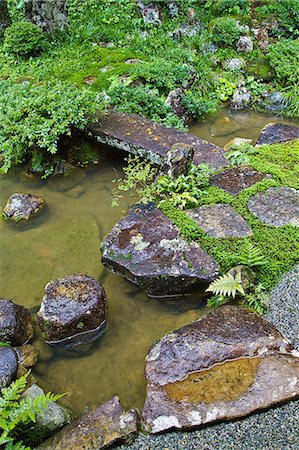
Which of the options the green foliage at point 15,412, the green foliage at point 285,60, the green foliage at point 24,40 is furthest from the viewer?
the green foliage at point 24,40

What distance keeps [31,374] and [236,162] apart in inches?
177

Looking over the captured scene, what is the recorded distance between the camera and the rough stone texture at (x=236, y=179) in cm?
648

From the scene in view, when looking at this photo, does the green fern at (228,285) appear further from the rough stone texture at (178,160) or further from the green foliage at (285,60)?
the green foliage at (285,60)

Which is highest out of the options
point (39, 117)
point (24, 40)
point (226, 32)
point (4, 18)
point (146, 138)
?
point (4, 18)

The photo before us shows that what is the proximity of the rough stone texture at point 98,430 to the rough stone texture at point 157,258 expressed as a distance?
1670 mm

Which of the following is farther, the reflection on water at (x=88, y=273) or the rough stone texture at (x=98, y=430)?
the reflection on water at (x=88, y=273)

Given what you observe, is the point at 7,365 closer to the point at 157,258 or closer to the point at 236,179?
the point at 157,258

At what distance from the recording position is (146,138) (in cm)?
749

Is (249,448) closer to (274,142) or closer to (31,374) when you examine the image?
(31,374)

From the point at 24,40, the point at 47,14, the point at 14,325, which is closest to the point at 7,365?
the point at 14,325

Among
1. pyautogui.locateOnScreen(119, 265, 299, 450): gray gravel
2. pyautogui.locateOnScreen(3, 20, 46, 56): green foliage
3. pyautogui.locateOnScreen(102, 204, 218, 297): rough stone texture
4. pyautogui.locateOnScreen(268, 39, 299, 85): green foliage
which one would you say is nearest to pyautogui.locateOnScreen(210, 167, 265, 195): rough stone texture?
pyautogui.locateOnScreen(102, 204, 218, 297): rough stone texture

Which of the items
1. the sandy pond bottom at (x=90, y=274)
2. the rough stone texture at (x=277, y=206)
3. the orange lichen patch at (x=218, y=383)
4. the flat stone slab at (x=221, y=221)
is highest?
the flat stone slab at (x=221, y=221)

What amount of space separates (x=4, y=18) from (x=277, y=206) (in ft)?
34.5

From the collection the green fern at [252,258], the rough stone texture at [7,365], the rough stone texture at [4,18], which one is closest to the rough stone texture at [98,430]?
the rough stone texture at [7,365]
